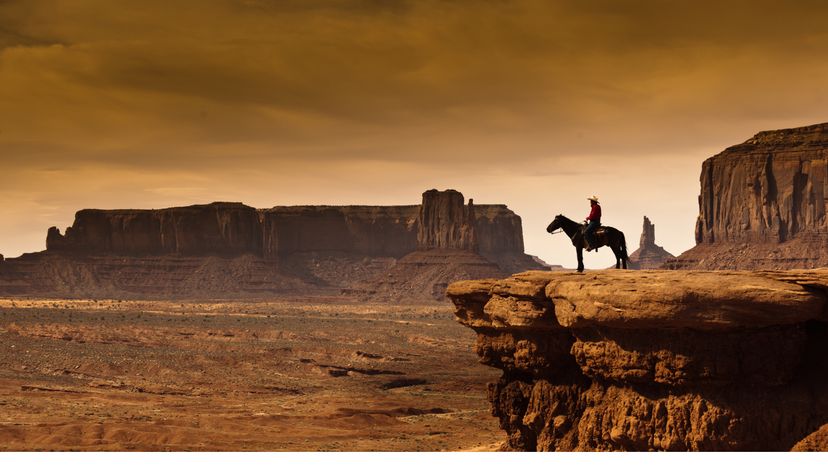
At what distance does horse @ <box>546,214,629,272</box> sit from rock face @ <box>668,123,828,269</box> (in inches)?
4241

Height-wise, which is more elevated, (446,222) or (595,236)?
(446,222)

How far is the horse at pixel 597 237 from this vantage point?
26.9 metres

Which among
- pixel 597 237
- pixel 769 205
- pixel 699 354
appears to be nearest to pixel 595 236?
pixel 597 237

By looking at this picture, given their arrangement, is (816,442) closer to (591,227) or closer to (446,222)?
(591,227)

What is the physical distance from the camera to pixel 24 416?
44.6 m

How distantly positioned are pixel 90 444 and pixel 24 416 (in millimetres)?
8422

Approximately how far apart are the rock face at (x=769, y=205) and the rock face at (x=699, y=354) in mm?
111233

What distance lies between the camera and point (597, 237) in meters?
26.9

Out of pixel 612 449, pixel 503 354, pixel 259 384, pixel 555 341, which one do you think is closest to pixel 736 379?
pixel 612 449

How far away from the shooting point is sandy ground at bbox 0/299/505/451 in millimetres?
39594

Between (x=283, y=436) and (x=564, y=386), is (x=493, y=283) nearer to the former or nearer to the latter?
(x=564, y=386)

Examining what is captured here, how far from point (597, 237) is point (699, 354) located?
5.24 meters

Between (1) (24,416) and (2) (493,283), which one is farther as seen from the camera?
(1) (24,416)

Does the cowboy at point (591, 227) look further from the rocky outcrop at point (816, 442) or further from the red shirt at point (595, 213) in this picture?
the rocky outcrop at point (816, 442)
